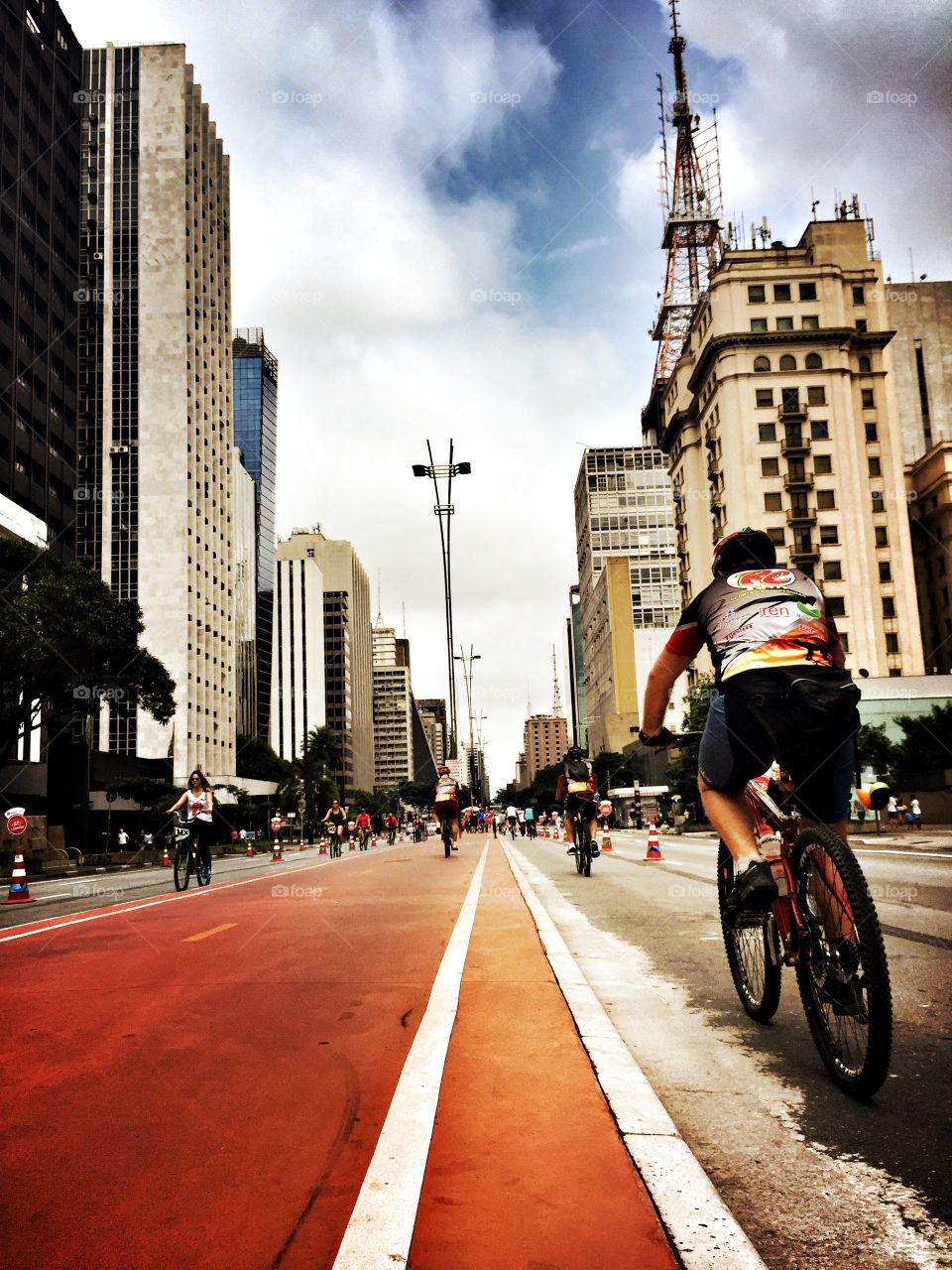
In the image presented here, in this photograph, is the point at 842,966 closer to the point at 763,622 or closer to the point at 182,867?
the point at 763,622

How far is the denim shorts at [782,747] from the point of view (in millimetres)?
3496

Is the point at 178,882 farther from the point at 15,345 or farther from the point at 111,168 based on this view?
the point at 111,168

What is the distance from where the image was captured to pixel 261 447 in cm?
16912

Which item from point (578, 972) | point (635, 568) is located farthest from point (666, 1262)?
point (635, 568)

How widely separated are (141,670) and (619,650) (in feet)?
279

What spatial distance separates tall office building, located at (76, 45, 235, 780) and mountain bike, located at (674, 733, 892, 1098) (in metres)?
77.8

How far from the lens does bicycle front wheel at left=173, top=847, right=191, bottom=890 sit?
43.7ft

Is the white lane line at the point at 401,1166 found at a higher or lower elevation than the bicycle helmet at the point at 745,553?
lower

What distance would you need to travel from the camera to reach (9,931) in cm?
845

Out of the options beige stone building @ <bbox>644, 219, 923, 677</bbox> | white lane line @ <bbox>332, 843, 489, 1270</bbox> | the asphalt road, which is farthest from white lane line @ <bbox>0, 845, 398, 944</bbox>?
beige stone building @ <bbox>644, 219, 923, 677</bbox>

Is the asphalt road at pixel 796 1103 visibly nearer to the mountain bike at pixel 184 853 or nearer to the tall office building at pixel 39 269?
the mountain bike at pixel 184 853

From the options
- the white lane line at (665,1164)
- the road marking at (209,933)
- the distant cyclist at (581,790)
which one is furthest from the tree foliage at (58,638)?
the white lane line at (665,1164)

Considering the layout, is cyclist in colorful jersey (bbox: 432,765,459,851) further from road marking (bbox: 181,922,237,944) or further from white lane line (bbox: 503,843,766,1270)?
white lane line (bbox: 503,843,766,1270)

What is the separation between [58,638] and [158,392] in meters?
63.3
